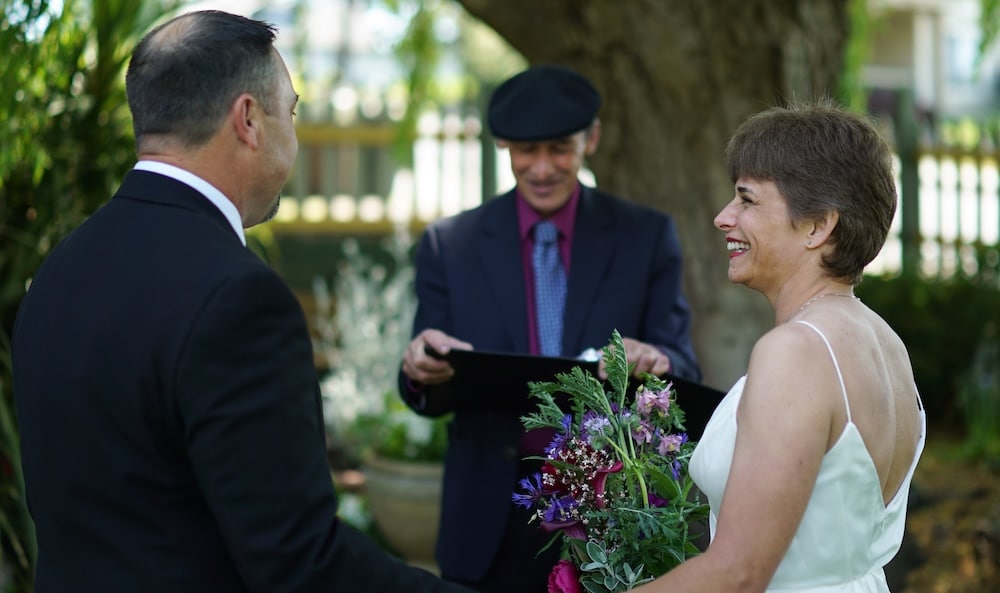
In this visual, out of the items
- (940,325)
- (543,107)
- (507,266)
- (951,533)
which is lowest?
(951,533)

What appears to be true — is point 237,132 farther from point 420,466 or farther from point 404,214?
point 404,214

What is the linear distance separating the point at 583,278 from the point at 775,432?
1536mm

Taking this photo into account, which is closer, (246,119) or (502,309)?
(246,119)

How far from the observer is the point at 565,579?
2.24 m

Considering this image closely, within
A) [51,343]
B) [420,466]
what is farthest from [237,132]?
[420,466]

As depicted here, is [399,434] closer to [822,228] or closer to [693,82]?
[693,82]

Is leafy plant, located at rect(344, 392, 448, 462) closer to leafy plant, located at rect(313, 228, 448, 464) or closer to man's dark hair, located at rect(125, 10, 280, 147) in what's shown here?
leafy plant, located at rect(313, 228, 448, 464)

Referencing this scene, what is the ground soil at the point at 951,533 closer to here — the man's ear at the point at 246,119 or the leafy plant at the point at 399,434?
the leafy plant at the point at 399,434

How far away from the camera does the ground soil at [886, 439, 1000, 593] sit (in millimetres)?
5223

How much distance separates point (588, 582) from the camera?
2211 mm

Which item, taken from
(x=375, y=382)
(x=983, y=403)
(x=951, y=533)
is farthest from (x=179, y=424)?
(x=983, y=403)

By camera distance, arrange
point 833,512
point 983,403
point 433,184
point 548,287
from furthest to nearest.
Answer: point 433,184
point 983,403
point 548,287
point 833,512

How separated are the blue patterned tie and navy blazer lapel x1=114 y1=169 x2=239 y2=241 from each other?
1.64 m

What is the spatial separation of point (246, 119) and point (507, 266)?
1613mm
